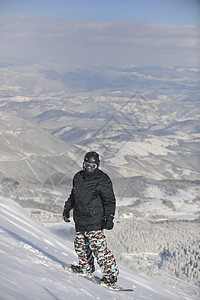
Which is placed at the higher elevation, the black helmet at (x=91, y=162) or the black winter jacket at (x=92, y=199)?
the black helmet at (x=91, y=162)

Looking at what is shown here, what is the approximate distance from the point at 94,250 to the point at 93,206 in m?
1.23

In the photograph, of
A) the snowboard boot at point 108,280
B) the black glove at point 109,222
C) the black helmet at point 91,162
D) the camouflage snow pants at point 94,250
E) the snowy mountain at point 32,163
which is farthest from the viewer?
the snowy mountain at point 32,163

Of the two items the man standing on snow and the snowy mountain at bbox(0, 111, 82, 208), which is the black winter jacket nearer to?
the man standing on snow

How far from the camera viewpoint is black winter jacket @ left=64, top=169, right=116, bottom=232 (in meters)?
8.28

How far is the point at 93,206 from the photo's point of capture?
8359 millimetres

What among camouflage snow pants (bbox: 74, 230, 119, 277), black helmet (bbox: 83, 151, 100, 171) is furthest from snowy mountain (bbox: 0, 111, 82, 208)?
black helmet (bbox: 83, 151, 100, 171)

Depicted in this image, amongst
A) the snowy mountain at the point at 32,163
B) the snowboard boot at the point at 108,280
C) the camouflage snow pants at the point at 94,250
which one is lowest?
the snowboard boot at the point at 108,280

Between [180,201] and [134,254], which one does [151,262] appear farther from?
[180,201]

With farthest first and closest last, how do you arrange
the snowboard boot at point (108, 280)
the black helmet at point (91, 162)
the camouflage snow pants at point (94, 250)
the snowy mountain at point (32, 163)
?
the snowy mountain at point (32, 163) → the snowboard boot at point (108, 280) → the camouflage snow pants at point (94, 250) → the black helmet at point (91, 162)

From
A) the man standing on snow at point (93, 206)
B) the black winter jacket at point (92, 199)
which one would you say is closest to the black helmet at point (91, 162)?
the man standing on snow at point (93, 206)

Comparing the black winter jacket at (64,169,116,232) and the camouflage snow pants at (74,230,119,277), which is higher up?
the black winter jacket at (64,169,116,232)

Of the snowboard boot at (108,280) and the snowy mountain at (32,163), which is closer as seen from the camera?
the snowboard boot at (108,280)

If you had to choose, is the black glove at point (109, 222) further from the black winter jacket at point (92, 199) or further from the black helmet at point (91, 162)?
the black helmet at point (91, 162)

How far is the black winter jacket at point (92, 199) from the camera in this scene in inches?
326
